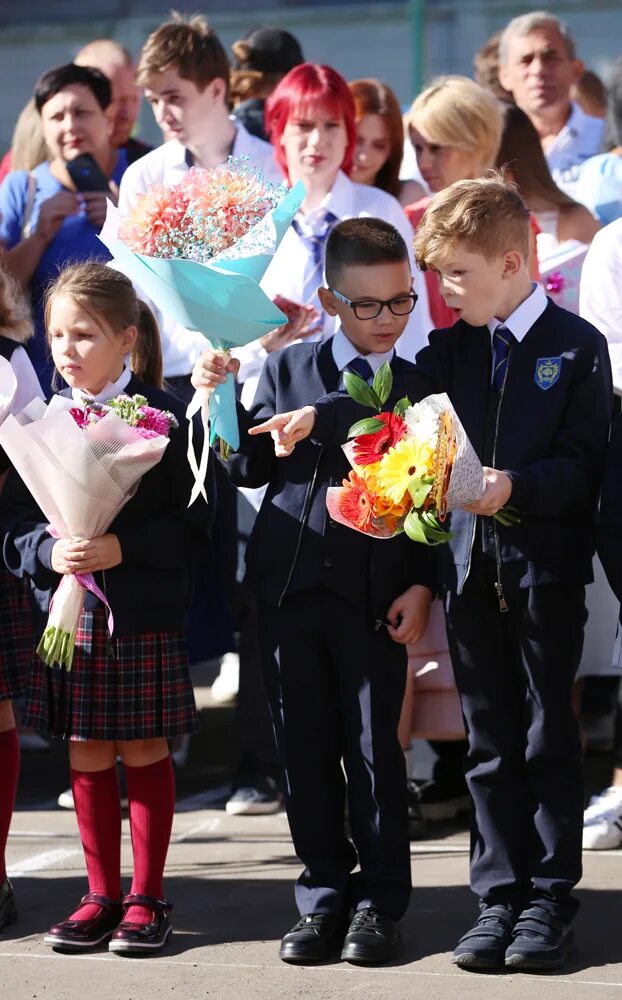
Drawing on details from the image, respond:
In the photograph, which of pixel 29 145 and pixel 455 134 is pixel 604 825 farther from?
pixel 29 145

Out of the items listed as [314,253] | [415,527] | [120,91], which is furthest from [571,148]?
[415,527]

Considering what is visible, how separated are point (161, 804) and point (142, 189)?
99.7 inches

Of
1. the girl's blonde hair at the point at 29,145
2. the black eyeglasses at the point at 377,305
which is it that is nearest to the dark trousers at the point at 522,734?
the black eyeglasses at the point at 377,305

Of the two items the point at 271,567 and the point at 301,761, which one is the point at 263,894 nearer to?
the point at 301,761

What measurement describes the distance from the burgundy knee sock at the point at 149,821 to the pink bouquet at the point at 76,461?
360mm

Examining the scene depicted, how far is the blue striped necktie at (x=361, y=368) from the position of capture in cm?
386

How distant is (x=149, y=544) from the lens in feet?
12.8

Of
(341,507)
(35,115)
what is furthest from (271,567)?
(35,115)

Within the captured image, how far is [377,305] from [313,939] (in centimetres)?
155

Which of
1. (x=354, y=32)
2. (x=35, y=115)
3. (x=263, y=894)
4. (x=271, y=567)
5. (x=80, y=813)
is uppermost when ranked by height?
(x=354, y=32)

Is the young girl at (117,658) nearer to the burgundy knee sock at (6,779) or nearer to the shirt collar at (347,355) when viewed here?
the burgundy knee sock at (6,779)

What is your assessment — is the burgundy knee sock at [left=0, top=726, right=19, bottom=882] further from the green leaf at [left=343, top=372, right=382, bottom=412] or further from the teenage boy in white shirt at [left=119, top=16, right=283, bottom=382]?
the teenage boy in white shirt at [left=119, top=16, right=283, bottom=382]

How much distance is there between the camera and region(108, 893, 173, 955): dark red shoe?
380 centimetres

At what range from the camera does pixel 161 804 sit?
13.0 ft
